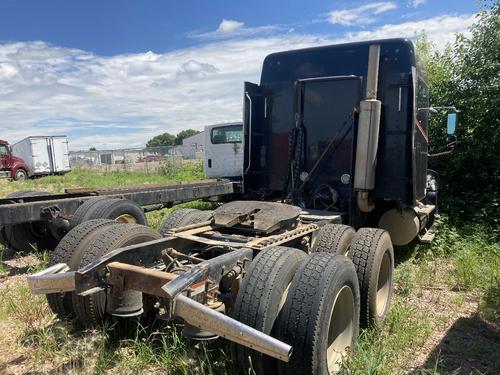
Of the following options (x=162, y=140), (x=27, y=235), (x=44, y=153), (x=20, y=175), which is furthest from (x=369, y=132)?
(x=162, y=140)

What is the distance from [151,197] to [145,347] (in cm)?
364

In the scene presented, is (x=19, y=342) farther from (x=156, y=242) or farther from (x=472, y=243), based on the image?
(x=472, y=243)

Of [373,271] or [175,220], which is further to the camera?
[175,220]

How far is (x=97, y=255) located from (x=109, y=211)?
219cm

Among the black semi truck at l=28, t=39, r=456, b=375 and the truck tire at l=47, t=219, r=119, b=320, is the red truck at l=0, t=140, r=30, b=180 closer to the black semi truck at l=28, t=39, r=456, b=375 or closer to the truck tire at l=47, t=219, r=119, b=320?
the black semi truck at l=28, t=39, r=456, b=375

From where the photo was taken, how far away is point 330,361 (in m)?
3.10

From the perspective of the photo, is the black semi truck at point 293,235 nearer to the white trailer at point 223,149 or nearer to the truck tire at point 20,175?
the white trailer at point 223,149

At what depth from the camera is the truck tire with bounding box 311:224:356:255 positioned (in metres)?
4.13

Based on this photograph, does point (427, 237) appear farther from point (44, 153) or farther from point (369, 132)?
point (44, 153)

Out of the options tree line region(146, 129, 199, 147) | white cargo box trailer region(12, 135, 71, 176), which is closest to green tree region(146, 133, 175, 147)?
tree line region(146, 129, 199, 147)

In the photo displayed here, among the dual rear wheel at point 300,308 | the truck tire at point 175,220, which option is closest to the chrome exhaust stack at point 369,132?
the truck tire at point 175,220

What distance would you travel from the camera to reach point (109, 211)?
18.0ft

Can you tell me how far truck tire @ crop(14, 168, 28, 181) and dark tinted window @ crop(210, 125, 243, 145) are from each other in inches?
830

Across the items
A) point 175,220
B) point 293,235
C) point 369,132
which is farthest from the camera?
point 369,132
